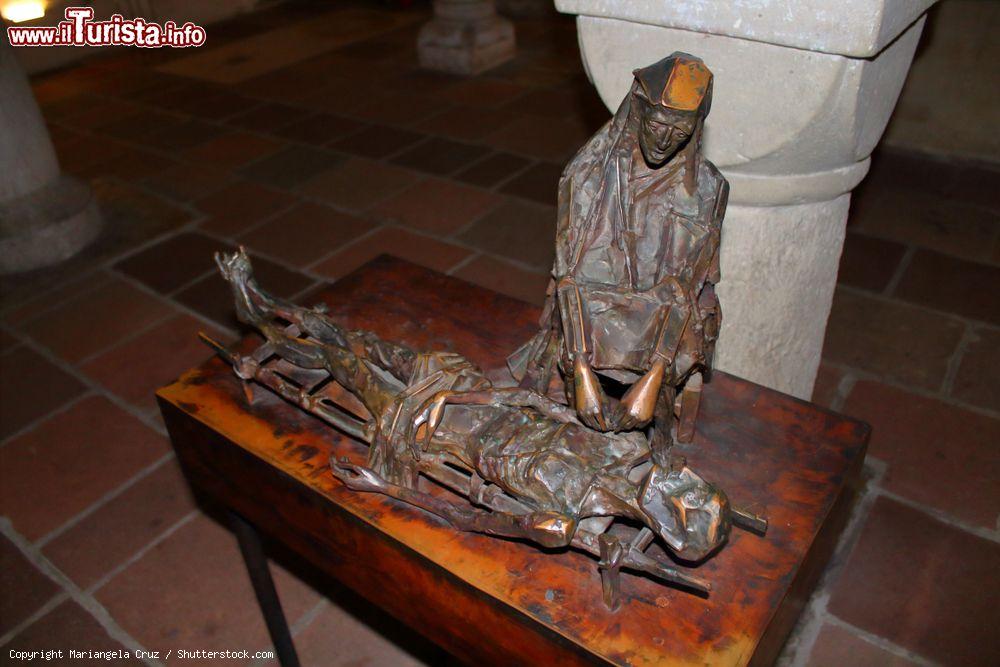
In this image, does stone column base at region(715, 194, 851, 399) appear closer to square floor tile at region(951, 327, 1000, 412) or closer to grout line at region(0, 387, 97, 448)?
square floor tile at region(951, 327, 1000, 412)

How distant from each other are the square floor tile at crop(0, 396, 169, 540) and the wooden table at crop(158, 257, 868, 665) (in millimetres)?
1059

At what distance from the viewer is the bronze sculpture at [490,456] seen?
1523 mm

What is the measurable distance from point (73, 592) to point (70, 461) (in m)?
0.65

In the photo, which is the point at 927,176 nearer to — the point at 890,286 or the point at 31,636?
the point at 890,286

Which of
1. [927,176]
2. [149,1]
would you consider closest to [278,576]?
[927,176]

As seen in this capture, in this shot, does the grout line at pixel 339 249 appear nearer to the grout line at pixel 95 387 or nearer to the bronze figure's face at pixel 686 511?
the grout line at pixel 95 387

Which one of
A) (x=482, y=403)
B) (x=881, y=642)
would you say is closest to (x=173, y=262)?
(x=482, y=403)

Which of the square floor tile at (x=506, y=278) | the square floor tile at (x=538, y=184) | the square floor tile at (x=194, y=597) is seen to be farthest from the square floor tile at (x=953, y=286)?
the square floor tile at (x=194, y=597)

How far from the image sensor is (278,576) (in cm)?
281

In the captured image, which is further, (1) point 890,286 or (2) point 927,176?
(2) point 927,176

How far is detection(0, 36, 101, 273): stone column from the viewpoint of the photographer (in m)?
4.27

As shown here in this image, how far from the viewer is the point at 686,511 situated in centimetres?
147

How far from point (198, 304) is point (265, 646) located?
6.60 ft

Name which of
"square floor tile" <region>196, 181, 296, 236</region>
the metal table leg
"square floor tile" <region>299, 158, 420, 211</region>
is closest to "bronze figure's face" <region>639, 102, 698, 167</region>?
Result: the metal table leg
